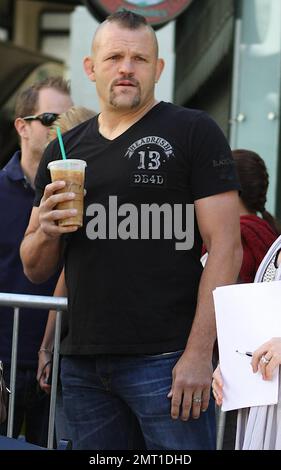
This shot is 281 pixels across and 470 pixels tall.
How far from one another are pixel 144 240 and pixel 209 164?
346 mm

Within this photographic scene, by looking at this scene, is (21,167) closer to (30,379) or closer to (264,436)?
(30,379)

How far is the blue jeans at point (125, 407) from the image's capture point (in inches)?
133

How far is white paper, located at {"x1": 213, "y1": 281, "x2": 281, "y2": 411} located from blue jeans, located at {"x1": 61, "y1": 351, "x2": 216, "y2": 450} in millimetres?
234

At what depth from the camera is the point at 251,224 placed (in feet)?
13.9

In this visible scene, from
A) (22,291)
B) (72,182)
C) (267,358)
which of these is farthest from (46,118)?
(267,358)

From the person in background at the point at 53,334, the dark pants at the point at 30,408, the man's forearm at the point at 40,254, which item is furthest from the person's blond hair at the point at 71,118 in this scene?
the dark pants at the point at 30,408

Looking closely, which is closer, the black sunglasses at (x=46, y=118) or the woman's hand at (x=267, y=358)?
the woman's hand at (x=267, y=358)

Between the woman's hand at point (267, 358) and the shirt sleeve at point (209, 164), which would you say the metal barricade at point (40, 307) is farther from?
the woman's hand at point (267, 358)

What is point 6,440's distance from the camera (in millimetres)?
2736

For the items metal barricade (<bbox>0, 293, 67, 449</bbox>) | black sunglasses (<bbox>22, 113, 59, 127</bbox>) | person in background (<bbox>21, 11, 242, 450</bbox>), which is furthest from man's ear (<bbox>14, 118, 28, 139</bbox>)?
person in background (<bbox>21, 11, 242, 450</bbox>)

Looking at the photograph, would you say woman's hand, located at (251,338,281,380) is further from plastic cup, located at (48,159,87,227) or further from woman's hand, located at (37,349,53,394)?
woman's hand, located at (37,349,53,394)

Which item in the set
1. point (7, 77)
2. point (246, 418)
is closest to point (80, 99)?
point (7, 77)

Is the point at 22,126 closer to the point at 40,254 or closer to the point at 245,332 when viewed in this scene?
the point at 40,254

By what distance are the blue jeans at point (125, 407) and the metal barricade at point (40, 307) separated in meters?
0.37
